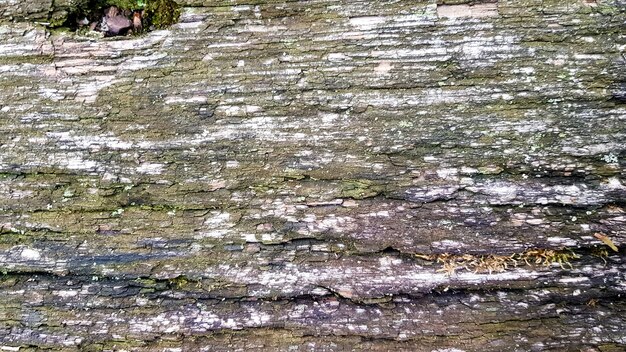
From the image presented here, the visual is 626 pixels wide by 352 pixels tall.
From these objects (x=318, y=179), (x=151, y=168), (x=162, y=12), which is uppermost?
(x=162, y=12)

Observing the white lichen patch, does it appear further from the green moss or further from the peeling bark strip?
the green moss

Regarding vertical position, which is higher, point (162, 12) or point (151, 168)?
point (162, 12)

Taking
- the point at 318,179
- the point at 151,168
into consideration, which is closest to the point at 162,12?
the point at 151,168

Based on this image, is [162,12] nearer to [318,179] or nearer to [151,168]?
[151,168]

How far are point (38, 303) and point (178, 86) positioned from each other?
1437mm

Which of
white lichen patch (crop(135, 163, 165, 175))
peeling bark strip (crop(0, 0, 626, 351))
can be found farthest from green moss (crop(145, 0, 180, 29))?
white lichen patch (crop(135, 163, 165, 175))

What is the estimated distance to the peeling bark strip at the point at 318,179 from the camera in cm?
229

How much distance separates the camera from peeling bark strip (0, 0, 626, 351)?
2.29 meters

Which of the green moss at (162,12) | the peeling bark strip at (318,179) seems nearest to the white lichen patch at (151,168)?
the peeling bark strip at (318,179)

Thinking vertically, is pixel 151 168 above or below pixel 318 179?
above

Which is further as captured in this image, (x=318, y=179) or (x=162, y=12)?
(x=162, y=12)

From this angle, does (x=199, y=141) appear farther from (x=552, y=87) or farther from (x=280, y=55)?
(x=552, y=87)

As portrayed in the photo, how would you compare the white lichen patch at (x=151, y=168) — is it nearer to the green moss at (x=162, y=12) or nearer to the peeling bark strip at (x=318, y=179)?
the peeling bark strip at (x=318, y=179)

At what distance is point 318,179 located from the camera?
240cm
